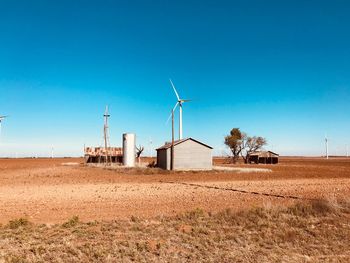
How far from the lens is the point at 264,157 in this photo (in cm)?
8794

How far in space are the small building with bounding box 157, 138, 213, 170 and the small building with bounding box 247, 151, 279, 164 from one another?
44962mm

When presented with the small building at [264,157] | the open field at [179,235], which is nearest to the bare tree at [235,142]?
the small building at [264,157]

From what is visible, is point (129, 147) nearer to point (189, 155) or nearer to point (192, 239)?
point (189, 155)

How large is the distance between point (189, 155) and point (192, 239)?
36.7 m

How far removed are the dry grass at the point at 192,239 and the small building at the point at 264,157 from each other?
256ft

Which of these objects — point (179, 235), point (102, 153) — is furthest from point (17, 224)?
point (102, 153)

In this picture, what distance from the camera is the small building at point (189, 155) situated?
147 ft

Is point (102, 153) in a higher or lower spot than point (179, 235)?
higher

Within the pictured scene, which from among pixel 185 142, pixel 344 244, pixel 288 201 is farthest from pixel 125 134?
pixel 344 244

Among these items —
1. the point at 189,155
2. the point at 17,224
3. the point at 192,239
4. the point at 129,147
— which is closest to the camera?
the point at 192,239

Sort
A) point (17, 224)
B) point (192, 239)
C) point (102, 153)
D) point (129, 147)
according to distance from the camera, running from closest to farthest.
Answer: point (192, 239)
point (17, 224)
point (129, 147)
point (102, 153)

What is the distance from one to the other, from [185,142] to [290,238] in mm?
36591

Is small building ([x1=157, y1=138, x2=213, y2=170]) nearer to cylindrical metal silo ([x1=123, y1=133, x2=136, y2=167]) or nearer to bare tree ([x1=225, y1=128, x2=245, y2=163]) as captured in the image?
cylindrical metal silo ([x1=123, y1=133, x2=136, y2=167])

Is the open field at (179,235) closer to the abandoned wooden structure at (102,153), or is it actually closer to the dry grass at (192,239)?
the dry grass at (192,239)
